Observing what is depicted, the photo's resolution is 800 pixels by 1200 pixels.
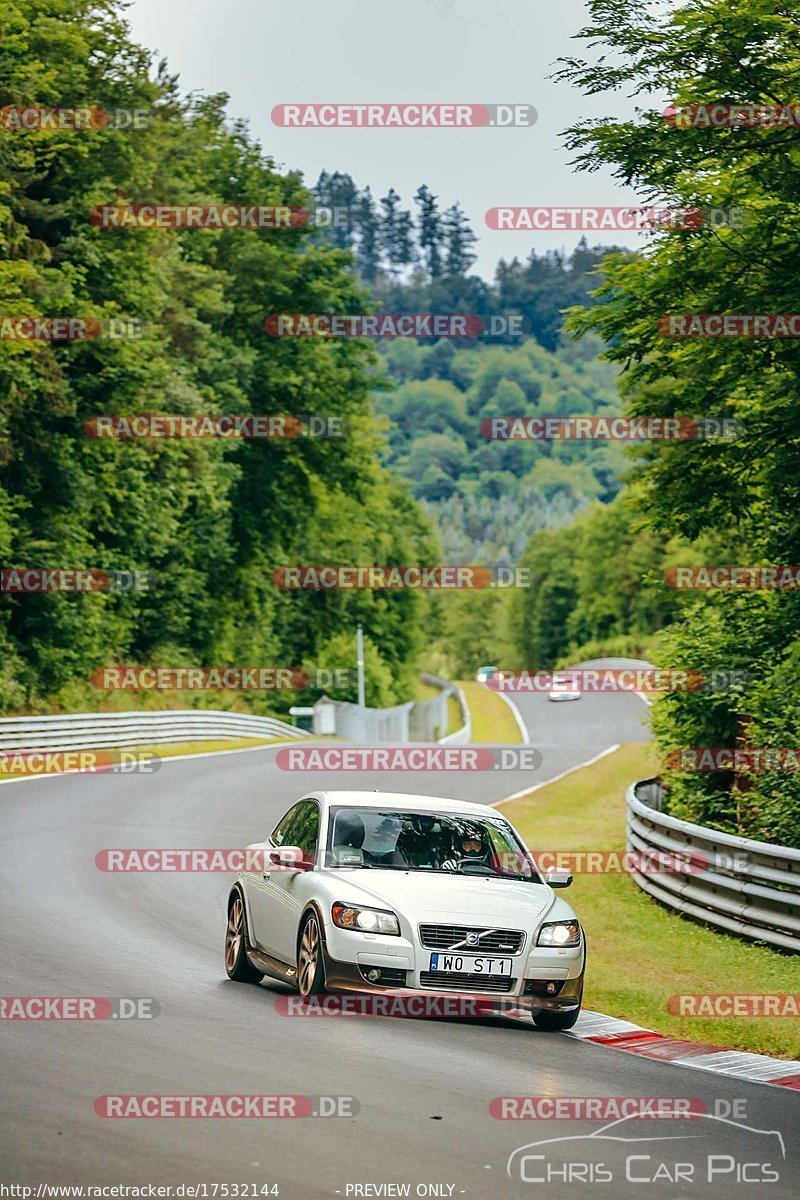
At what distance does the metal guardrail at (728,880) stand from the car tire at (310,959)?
192 inches

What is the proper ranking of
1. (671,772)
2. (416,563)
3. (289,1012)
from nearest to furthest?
(289,1012), (671,772), (416,563)

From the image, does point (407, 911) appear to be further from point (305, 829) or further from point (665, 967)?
point (665, 967)

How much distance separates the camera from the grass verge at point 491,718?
79.0m

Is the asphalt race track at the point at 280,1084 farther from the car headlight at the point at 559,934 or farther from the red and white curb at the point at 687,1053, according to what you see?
the car headlight at the point at 559,934

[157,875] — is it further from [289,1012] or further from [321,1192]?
[321,1192]

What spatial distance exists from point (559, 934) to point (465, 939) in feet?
2.31

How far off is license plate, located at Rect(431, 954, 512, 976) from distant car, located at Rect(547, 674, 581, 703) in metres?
83.0

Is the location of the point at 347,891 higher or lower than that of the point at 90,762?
higher

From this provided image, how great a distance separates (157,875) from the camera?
63.7ft

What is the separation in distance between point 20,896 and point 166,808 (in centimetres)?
1057

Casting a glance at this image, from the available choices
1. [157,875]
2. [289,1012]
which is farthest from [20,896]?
[289,1012]

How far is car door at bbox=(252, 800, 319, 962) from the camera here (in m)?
11.7

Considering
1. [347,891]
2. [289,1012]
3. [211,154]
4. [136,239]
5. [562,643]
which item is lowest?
[562,643]

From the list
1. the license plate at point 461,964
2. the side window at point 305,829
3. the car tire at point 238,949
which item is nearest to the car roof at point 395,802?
the side window at point 305,829
